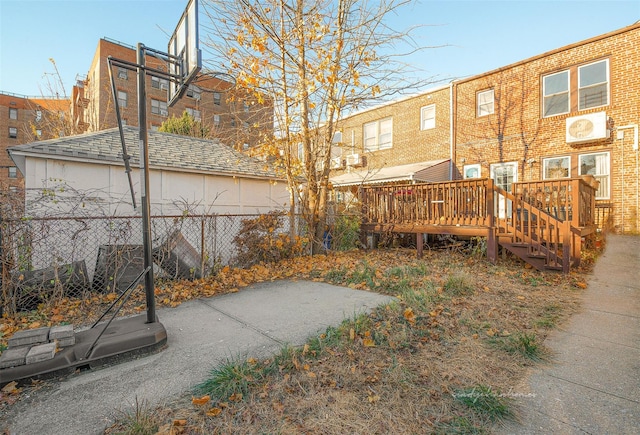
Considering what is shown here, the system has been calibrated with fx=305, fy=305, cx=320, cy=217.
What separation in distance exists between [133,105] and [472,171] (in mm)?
28729

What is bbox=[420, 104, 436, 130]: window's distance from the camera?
14.5 m

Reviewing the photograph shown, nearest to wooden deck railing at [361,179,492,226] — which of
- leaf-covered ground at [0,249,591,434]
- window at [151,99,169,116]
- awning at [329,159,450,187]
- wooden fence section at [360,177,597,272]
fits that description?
wooden fence section at [360,177,597,272]

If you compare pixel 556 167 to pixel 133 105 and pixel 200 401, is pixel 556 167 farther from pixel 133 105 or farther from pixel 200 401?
pixel 133 105

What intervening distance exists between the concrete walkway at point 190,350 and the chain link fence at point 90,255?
1422mm

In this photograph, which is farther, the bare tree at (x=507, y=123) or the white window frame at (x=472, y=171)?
the white window frame at (x=472, y=171)

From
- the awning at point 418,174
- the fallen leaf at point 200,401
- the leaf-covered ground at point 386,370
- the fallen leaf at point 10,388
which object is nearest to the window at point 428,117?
the awning at point 418,174

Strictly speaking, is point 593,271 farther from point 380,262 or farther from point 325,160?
point 325,160

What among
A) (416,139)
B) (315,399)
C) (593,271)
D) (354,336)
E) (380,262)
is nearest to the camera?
(315,399)

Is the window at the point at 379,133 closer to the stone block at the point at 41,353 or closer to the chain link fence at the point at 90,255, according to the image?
the chain link fence at the point at 90,255

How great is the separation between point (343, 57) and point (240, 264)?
5206 mm

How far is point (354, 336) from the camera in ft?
9.50

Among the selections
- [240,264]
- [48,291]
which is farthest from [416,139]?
[48,291]

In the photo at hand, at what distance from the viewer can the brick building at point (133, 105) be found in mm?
7867

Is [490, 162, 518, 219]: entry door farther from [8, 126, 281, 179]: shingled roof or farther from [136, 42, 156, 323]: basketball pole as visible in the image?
[136, 42, 156, 323]: basketball pole
